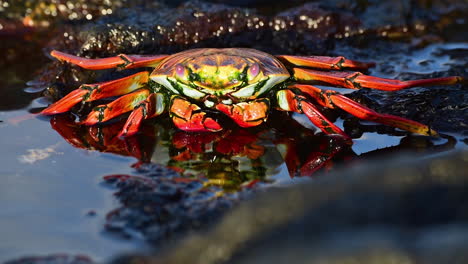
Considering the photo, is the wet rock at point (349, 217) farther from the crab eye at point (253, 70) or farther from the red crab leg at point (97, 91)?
the red crab leg at point (97, 91)

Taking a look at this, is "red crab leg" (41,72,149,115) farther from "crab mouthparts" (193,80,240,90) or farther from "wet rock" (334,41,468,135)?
"wet rock" (334,41,468,135)

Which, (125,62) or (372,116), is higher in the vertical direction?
(125,62)

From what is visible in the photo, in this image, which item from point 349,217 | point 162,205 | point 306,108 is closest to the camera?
point 349,217

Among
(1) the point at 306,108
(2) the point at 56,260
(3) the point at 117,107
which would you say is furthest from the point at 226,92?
(2) the point at 56,260

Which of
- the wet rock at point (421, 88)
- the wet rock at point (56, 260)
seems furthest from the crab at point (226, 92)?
the wet rock at point (56, 260)

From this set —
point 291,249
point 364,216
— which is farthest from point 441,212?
point 291,249

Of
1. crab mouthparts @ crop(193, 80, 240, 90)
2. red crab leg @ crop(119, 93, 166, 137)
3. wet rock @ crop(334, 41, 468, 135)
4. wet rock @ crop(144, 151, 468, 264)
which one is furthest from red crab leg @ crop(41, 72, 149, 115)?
wet rock @ crop(144, 151, 468, 264)

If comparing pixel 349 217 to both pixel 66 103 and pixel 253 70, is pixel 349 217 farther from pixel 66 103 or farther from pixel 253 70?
pixel 66 103
